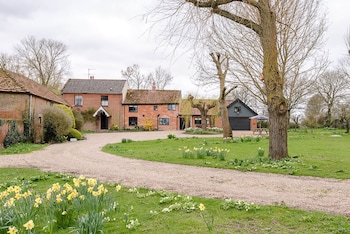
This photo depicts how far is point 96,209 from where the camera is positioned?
4754 mm

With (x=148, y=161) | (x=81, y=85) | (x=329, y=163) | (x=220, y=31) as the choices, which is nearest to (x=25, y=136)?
Answer: (x=148, y=161)

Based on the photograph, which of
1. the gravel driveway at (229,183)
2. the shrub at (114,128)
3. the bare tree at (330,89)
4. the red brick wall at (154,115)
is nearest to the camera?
the gravel driveway at (229,183)

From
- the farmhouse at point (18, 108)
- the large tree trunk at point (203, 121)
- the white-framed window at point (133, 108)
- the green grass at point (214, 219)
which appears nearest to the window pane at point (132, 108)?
the white-framed window at point (133, 108)

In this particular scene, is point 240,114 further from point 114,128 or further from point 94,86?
point 94,86

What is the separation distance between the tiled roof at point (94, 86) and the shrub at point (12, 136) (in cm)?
2722

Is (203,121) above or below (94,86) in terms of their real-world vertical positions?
below

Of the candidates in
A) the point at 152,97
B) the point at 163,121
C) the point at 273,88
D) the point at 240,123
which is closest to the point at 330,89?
the point at 240,123

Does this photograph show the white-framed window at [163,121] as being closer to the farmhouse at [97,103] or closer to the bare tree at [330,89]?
the farmhouse at [97,103]

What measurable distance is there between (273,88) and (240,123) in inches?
1713

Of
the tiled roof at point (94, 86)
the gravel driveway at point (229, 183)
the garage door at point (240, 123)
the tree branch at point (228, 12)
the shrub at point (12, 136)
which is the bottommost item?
the gravel driveway at point (229, 183)

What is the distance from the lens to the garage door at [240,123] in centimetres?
5472

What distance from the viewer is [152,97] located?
50.9m

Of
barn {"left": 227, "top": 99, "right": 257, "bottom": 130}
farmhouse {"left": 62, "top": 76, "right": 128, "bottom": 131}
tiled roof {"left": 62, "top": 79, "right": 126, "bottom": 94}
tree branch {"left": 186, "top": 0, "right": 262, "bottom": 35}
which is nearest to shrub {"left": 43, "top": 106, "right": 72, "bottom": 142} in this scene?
tree branch {"left": 186, "top": 0, "right": 262, "bottom": 35}

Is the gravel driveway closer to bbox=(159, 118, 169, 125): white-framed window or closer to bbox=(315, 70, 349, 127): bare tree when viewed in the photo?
bbox=(159, 118, 169, 125): white-framed window
